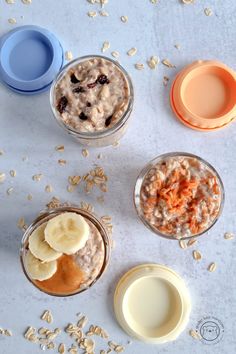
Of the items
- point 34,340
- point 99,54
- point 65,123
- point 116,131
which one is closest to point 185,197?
point 116,131

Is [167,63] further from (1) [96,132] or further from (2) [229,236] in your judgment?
(2) [229,236]

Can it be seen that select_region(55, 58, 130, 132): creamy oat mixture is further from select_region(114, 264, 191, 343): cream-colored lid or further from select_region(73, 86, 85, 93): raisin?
select_region(114, 264, 191, 343): cream-colored lid

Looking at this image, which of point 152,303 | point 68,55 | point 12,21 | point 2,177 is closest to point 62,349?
point 152,303

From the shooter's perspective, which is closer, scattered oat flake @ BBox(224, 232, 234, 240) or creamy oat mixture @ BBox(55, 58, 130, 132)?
creamy oat mixture @ BBox(55, 58, 130, 132)

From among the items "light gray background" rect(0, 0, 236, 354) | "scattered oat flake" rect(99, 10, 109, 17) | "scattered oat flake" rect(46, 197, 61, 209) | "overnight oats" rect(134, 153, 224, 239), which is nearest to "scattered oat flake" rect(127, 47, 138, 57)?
"light gray background" rect(0, 0, 236, 354)

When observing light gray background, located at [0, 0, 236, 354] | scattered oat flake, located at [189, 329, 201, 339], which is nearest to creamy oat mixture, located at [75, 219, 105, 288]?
light gray background, located at [0, 0, 236, 354]

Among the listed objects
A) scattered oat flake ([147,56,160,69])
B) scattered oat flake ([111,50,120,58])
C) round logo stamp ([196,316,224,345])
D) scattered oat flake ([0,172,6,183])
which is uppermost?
scattered oat flake ([147,56,160,69])

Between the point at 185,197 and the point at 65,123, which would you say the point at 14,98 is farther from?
the point at 185,197

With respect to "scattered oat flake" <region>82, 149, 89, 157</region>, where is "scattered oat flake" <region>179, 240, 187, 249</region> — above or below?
below
